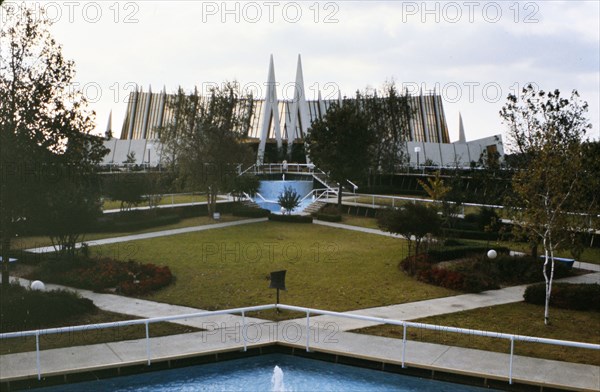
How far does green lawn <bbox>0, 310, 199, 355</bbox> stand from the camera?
1231 centimetres

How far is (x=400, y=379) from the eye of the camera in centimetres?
1149

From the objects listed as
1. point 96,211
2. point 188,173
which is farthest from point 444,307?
point 188,173

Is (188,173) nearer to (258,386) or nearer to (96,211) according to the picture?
(96,211)

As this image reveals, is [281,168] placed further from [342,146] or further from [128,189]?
[128,189]

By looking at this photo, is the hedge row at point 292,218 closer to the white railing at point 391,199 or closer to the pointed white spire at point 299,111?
the white railing at point 391,199

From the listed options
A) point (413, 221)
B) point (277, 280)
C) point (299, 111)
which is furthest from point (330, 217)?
point (299, 111)

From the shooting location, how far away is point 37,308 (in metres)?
14.3

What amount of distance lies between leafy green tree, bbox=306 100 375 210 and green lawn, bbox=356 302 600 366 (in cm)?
1947

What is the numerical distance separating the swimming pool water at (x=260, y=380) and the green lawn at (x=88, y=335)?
1.72 meters

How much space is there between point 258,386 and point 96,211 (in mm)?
12179

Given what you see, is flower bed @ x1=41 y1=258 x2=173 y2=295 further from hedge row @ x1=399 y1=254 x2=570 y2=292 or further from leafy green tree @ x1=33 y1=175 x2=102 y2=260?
hedge row @ x1=399 y1=254 x2=570 y2=292

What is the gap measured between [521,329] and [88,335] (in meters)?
10.3

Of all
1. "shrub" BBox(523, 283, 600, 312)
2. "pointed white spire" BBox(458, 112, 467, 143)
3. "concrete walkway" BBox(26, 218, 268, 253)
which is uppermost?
"pointed white spire" BBox(458, 112, 467, 143)

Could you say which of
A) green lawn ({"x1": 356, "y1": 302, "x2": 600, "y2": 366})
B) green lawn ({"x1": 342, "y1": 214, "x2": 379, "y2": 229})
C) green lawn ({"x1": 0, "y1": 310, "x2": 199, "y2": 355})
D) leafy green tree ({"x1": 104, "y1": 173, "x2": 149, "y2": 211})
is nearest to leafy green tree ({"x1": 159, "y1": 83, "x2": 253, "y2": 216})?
leafy green tree ({"x1": 104, "y1": 173, "x2": 149, "y2": 211})
